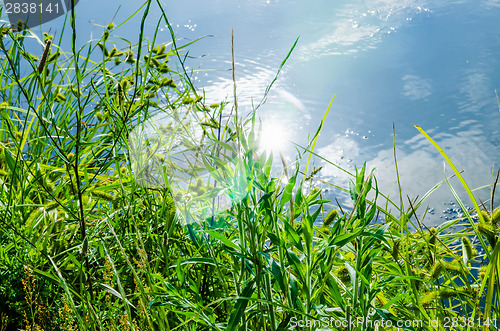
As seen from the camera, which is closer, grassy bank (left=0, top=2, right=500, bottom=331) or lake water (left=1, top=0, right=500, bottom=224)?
grassy bank (left=0, top=2, right=500, bottom=331)

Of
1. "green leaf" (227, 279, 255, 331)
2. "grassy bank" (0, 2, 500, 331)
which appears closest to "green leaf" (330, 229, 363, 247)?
"grassy bank" (0, 2, 500, 331)

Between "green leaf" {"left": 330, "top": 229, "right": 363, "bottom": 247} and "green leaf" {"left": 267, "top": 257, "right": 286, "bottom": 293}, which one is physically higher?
"green leaf" {"left": 330, "top": 229, "right": 363, "bottom": 247}

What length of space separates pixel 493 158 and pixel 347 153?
0.85m

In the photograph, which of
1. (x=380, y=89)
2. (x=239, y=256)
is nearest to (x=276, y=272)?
(x=239, y=256)

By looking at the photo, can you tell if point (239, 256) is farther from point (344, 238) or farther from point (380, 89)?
point (380, 89)

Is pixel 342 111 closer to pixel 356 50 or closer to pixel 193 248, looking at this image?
pixel 356 50

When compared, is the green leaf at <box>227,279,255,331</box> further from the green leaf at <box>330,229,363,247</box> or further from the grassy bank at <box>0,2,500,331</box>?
the green leaf at <box>330,229,363,247</box>

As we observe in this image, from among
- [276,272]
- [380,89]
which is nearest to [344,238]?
[276,272]

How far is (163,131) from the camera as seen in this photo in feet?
3.44

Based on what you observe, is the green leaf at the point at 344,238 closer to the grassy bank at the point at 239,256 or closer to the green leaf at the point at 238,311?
the grassy bank at the point at 239,256

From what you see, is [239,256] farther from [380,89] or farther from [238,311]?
[380,89]

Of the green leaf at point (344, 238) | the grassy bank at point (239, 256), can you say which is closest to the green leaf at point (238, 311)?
the grassy bank at point (239, 256)

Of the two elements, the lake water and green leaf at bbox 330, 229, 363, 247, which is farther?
the lake water

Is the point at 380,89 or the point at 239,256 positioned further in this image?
the point at 380,89
